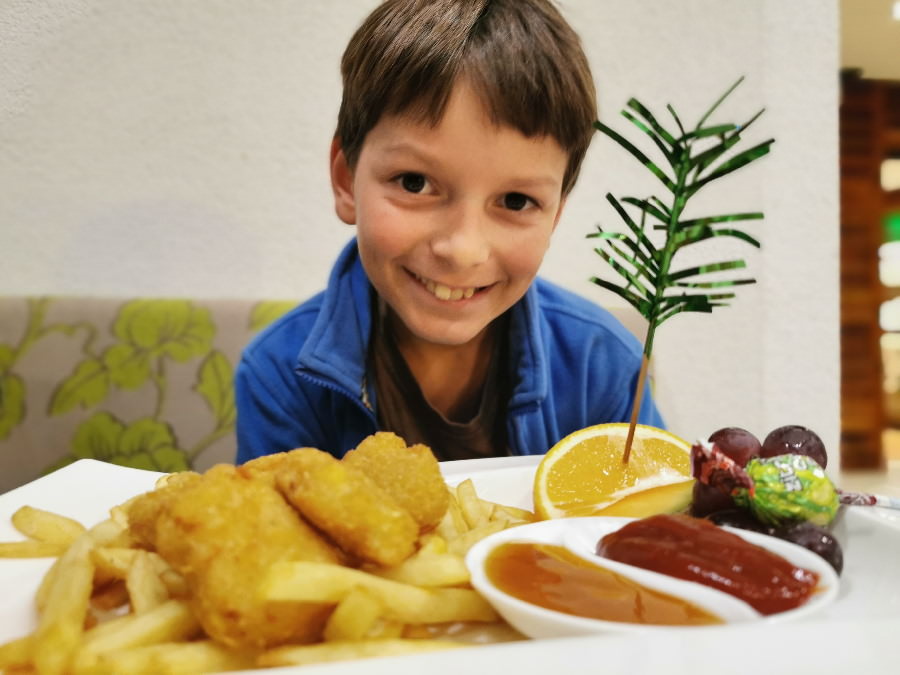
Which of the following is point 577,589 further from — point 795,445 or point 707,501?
point 795,445

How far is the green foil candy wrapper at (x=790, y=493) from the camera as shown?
0.83m

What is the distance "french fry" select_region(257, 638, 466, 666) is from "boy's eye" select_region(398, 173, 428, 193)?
914 millimetres

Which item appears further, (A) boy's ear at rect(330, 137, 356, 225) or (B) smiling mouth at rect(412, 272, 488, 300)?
(A) boy's ear at rect(330, 137, 356, 225)

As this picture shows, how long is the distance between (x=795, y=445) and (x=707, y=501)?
0.18 metres

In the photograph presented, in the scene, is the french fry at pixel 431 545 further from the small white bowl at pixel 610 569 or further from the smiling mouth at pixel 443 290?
the smiling mouth at pixel 443 290

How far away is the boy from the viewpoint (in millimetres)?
1300

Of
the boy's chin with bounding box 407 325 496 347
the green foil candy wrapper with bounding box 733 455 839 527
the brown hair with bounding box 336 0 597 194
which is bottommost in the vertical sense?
the green foil candy wrapper with bounding box 733 455 839 527

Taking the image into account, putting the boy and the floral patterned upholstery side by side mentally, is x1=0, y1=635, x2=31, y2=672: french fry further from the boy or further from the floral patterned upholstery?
the floral patterned upholstery

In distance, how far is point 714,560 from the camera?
69 centimetres

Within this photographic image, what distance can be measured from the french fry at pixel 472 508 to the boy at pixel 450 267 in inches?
18.1

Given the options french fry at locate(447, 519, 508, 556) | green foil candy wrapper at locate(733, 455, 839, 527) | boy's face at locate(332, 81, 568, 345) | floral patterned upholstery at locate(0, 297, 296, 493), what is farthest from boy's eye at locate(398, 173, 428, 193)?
floral patterned upholstery at locate(0, 297, 296, 493)

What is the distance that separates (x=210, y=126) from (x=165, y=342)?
0.79m

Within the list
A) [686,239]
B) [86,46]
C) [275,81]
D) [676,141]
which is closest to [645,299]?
[686,239]

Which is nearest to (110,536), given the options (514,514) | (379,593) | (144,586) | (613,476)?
(144,586)
